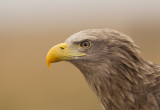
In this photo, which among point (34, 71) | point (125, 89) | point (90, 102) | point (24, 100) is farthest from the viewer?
point (34, 71)

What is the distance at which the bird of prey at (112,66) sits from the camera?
4.14 meters

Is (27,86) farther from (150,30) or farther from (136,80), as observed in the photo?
(136,80)

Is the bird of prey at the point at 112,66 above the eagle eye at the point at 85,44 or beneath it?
beneath

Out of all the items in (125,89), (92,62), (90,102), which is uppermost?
(92,62)

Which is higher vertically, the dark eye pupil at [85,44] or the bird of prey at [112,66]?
the dark eye pupil at [85,44]

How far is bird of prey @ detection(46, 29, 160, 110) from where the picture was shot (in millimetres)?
4137

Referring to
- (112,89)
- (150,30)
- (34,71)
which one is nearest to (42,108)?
(34,71)

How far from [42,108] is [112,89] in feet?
22.1

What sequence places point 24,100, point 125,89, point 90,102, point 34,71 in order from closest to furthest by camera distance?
point 125,89 < point 90,102 < point 24,100 < point 34,71

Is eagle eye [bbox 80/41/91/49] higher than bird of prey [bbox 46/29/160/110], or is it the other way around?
eagle eye [bbox 80/41/91/49]

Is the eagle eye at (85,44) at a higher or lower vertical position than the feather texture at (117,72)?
higher

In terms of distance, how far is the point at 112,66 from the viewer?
414cm

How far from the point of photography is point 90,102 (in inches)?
408

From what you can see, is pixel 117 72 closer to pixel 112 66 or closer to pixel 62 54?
pixel 112 66
